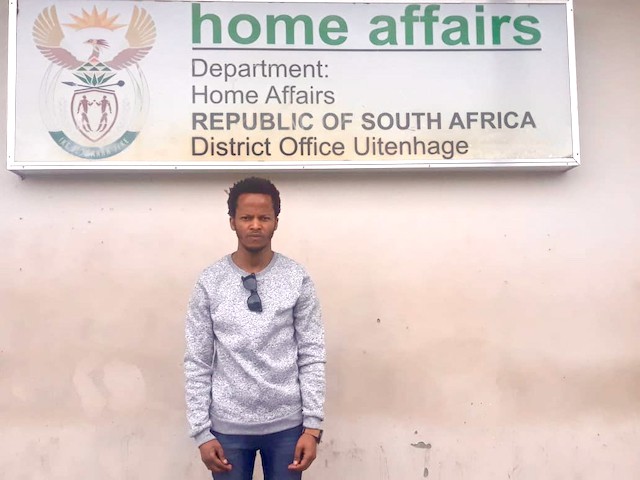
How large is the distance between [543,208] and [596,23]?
3.27ft

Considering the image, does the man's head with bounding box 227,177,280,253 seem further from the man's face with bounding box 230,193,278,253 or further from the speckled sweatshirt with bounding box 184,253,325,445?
the speckled sweatshirt with bounding box 184,253,325,445

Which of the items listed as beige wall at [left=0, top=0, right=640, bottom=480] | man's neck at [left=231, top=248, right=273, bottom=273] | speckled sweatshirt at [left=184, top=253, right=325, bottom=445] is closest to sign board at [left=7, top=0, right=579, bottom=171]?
beige wall at [left=0, top=0, right=640, bottom=480]

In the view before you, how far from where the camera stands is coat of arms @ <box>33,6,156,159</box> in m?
3.43

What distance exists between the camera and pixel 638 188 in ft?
12.0

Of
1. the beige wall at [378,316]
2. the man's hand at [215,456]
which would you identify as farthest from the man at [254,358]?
the beige wall at [378,316]

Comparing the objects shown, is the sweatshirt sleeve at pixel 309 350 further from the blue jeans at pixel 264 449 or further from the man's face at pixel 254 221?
the man's face at pixel 254 221

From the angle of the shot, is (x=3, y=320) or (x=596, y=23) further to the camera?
(x=596, y=23)

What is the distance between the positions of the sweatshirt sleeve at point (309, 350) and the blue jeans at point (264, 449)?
0.09 meters

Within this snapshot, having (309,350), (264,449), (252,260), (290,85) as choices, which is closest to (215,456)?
(264,449)

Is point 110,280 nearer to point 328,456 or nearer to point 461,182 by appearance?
point 328,456

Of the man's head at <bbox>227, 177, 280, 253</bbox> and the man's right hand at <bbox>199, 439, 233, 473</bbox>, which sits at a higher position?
the man's head at <bbox>227, 177, 280, 253</bbox>

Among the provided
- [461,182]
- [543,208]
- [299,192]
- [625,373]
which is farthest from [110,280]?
[625,373]

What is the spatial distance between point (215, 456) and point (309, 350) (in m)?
0.49

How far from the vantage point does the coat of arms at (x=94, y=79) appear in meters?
3.43
